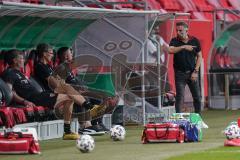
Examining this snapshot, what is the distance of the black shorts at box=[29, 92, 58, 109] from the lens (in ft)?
60.4

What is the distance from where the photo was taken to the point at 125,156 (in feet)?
47.0

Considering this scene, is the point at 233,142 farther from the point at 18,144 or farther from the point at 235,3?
the point at 235,3

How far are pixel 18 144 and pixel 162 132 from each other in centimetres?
266

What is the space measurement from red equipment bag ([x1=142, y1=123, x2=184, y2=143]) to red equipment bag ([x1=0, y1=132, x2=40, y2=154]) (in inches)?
85.4

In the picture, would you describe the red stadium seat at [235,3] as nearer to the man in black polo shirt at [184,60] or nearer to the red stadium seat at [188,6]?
the red stadium seat at [188,6]

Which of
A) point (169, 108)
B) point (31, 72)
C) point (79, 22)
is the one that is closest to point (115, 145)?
point (31, 72)

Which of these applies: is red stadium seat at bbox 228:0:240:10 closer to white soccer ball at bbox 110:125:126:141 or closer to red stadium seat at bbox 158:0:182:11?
red stadium seat at bbox 158:0:182:11

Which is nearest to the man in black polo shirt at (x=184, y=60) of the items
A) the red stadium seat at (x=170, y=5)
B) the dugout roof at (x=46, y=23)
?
the dugout roof at (x=46, y=23)

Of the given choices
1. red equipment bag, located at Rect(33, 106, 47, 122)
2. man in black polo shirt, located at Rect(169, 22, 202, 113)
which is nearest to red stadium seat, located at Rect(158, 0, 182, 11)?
man in black polo shirt, located at Rect(169, 22, 202, 113)

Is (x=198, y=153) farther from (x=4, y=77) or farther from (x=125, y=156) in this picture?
(x=4, y=77)

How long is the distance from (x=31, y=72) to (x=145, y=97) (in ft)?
10.1

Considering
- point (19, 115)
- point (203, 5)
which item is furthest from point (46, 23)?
point (203, 5)

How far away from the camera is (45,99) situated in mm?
18438

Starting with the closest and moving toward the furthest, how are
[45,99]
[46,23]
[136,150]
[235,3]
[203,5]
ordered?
1. [136,150]
2. [45,99]
3. [46,23]
4. [203,5]
5. [235,3]
